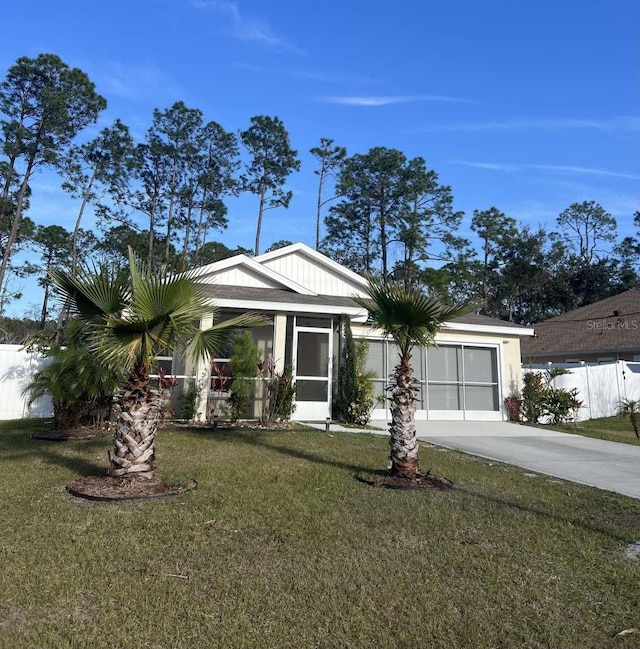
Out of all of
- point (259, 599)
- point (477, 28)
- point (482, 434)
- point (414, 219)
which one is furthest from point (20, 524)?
point (414, 219)

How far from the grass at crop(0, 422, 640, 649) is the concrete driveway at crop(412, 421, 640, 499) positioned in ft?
Answer: 3.99

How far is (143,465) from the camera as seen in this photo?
227 inches

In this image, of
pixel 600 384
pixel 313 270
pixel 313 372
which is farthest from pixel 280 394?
pixel 600 384

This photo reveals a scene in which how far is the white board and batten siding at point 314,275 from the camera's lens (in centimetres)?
1667

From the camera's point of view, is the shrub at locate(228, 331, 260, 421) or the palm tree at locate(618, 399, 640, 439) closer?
the shrub at locate(228, 331, 260, 421)

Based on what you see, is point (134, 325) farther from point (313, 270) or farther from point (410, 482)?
point (313, 270)

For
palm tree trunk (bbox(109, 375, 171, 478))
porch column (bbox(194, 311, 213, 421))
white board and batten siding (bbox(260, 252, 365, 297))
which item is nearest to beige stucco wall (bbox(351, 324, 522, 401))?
white board and batten siding (bbox(260, 252, 365, 297))

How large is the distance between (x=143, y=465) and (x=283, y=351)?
682cm

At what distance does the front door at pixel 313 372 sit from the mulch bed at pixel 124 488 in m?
6.82

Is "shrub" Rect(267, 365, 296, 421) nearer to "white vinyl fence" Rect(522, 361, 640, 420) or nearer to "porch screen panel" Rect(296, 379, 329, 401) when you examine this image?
"porch screen panel" Rect(296, 379, 329, 401)

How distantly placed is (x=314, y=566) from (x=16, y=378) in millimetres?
11364

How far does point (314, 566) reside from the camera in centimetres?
377

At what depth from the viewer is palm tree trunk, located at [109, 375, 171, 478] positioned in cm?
571

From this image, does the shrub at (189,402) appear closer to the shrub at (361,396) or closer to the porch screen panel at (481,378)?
the shrub at (361,396)
